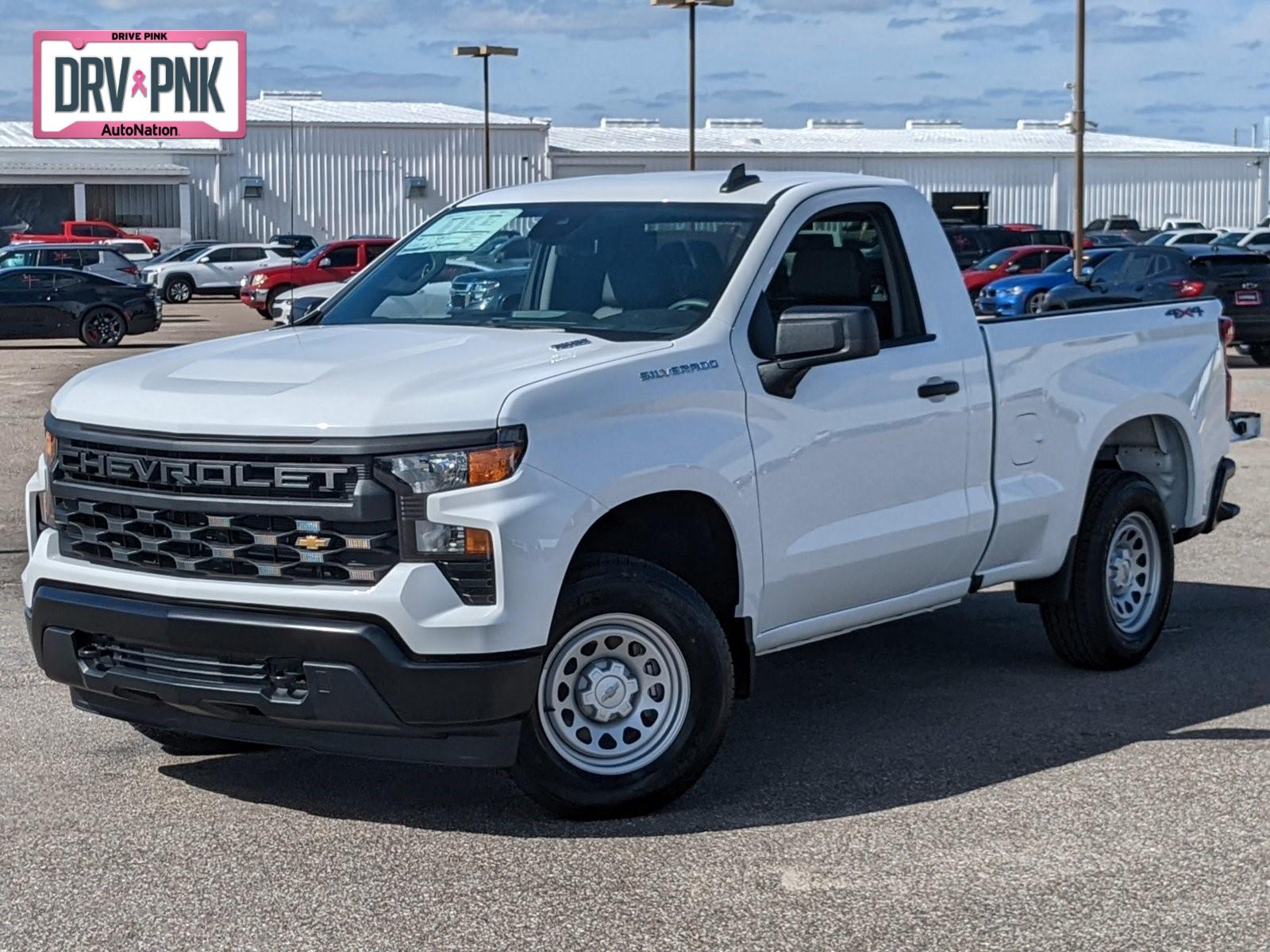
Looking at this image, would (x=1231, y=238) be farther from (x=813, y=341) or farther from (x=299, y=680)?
(x=299, y=680)

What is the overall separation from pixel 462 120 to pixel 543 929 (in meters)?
66.8

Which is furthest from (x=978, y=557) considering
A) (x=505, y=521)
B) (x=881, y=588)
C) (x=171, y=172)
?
(x=171, y=172)

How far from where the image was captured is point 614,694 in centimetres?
561

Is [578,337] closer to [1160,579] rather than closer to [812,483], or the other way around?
[812,483]

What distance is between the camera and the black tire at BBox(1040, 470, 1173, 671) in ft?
24.8

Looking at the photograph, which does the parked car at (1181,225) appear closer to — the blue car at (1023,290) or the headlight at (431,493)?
the blue car at (1023,290)

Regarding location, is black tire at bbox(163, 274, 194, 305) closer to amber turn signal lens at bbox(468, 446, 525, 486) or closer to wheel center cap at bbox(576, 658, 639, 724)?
wheel center cap at bbox(576, 658, 639, 724)

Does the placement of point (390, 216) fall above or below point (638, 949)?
above

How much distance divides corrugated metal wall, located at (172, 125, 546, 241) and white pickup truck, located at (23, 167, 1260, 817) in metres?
61.2

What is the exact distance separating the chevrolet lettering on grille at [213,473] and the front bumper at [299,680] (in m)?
0.35

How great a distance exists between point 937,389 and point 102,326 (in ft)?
85.7

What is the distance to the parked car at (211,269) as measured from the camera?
164 feet

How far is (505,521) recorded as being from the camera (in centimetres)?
516

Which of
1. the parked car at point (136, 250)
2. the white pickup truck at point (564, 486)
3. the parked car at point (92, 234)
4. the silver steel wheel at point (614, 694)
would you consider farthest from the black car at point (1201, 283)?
the parked car at point (92, 234)
